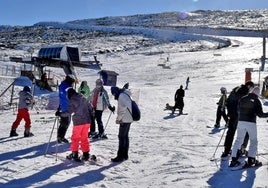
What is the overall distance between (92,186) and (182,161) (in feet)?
8.78

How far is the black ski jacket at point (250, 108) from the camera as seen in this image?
8.73m

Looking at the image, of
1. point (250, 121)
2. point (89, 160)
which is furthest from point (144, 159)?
point (250, 121)

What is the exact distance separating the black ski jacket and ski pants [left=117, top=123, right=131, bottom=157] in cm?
240

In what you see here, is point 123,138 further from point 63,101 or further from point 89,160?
point 63,101

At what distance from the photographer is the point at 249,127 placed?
8805 mm

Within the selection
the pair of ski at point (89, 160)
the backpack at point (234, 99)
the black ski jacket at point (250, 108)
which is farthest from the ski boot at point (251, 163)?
the pair of ski at point (89, 160)

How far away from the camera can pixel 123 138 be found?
9.69 m

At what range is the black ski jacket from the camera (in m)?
8.73

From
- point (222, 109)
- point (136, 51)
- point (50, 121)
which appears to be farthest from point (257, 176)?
point (136, 51)

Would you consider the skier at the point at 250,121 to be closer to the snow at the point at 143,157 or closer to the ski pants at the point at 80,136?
the snow at the point at 143,157

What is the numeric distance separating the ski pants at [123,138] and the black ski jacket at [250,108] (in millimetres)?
2403

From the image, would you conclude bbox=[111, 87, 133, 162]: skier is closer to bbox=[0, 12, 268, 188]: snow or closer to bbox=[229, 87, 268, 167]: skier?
bbox=[0, 12, 268, 188]: snow

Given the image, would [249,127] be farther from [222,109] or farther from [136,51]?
[136,51]

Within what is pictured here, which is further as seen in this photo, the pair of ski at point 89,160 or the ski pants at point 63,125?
the ski pants at point 63,125
